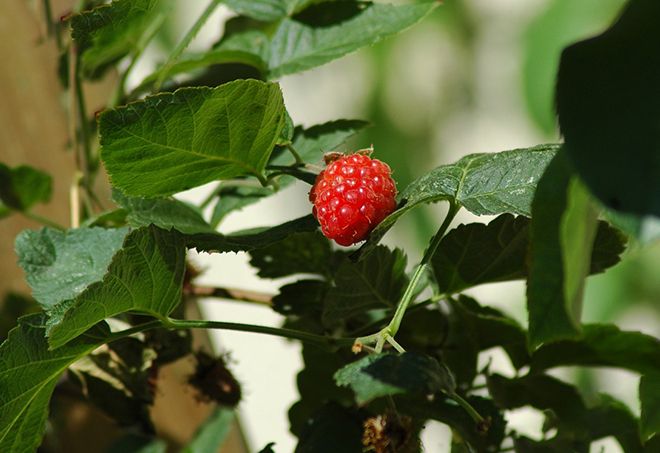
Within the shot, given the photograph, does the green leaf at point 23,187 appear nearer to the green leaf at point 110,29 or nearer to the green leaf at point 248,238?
the green leaf at point 110,29

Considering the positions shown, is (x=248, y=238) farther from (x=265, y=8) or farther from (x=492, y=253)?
(x=265, y=8)

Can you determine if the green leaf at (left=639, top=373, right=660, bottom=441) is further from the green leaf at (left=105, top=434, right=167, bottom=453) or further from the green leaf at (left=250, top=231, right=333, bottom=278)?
the green leaf at (left=105, top=434, right=167, bottom=453)

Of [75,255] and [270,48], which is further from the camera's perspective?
[270,48]

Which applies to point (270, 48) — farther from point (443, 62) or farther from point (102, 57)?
point (443, 62)

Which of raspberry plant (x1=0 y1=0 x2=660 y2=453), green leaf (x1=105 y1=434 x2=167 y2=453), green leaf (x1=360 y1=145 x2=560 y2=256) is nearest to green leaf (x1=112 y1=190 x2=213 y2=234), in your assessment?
Result: raspberry plant (x1=0 y1=0 x2=660 y2=453)

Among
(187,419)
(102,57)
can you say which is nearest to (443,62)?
(187,419)
